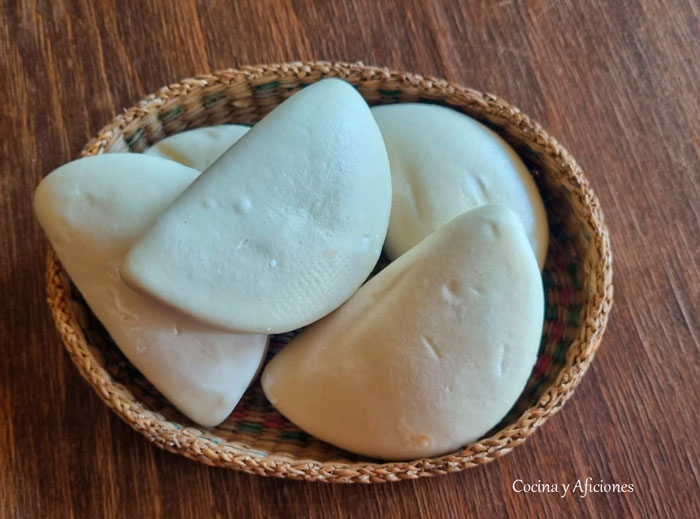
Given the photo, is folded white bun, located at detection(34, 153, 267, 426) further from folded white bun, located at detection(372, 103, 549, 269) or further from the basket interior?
folded white bun, located at detection(372, 103, 549, 269)

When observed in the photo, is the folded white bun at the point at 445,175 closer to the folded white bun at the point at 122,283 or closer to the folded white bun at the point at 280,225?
the folded white bun at the point at 280,225

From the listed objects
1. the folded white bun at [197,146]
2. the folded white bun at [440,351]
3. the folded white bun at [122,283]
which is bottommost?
A: the folded white bun at [440,351]

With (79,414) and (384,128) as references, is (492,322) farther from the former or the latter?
(79,414)

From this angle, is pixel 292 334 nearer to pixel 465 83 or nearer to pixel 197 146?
pixel 197 146

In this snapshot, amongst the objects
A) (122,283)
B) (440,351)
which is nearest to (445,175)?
(440,351)

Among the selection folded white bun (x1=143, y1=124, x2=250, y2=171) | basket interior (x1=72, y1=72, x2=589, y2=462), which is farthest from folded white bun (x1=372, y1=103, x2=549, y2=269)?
folded white bun (x1=143, y1=124, x2=250, y2=171)

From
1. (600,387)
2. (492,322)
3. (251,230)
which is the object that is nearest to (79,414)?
(251,230)

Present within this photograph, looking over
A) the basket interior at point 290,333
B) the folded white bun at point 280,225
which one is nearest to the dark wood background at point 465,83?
the basket interior at point 290,333
